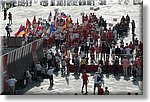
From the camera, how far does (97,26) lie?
2816 centimetres

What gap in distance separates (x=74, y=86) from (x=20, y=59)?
2843mm

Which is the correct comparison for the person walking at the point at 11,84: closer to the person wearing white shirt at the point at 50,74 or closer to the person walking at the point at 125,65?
the person wearing white shirt at the point at 50,74

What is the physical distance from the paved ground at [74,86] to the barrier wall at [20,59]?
79 centimetres

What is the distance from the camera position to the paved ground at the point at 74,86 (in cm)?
2461

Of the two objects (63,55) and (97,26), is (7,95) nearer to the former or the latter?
(63,55)

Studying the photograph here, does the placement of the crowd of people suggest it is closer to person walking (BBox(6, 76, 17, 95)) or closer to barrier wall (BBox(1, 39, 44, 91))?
barrier wall (BBox(1, 39, 44, 91))

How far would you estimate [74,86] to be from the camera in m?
25.2

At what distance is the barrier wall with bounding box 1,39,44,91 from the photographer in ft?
82.7

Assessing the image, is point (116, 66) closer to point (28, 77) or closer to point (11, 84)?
point (28, 77)

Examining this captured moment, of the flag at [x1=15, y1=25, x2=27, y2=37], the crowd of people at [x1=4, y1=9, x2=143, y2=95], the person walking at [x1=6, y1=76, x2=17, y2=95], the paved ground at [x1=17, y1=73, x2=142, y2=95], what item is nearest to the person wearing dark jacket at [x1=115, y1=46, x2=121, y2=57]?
the crowd of people at [x1=4, y1=9, x2=143, y2=95]

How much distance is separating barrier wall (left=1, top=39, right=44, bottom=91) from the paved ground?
2.59 feet

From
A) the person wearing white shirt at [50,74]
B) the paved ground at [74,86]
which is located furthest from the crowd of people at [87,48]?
the paved ground at [74,86]

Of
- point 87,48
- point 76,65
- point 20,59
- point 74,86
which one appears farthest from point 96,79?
point 20,59

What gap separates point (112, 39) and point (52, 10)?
10.8ft
